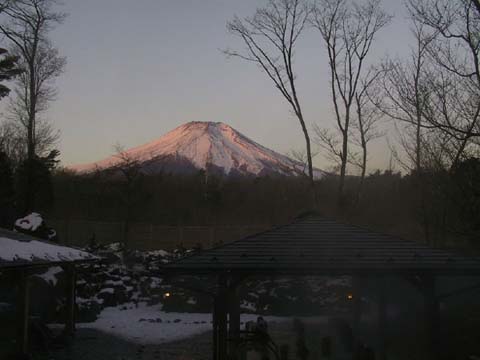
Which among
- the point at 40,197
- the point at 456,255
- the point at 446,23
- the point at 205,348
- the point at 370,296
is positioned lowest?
the point at 205,348

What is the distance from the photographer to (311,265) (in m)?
7.41

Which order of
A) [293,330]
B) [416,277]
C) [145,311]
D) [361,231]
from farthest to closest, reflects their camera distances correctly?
[145,311], [293,330], [361,231], [416,277]

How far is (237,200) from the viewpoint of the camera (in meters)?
34.2

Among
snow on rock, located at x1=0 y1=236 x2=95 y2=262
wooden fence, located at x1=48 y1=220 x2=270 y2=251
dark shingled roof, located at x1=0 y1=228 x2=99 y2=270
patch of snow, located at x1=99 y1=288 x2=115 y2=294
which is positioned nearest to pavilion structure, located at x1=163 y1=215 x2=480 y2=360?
dark shingled roof, located at x1=0 y1=228 x2=99 y2=270

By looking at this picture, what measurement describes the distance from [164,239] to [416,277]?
19953 mm

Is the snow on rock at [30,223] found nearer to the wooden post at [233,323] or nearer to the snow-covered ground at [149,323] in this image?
the snow-covered ground at [149,323]

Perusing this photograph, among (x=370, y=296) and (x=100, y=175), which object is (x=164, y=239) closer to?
(x=100, y=175)

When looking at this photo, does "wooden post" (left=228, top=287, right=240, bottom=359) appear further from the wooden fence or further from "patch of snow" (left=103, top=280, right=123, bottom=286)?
the wooden fence

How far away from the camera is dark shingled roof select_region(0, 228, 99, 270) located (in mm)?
8738

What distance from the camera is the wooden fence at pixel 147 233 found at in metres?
25.5

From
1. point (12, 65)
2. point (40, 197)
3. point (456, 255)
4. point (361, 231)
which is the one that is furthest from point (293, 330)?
point (40, 197)

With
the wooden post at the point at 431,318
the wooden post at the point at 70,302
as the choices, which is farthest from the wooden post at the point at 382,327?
the wooden post at the point at 70,302

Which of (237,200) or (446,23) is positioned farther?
(237,200)

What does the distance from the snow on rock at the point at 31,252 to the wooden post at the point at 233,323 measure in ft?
11.6
